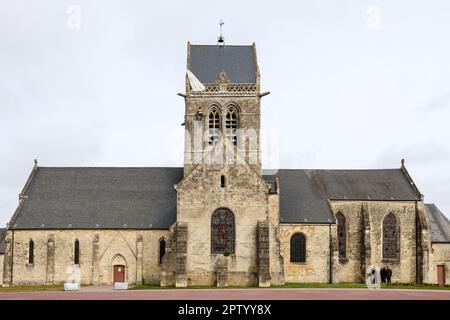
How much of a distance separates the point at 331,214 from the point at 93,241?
19.9 m

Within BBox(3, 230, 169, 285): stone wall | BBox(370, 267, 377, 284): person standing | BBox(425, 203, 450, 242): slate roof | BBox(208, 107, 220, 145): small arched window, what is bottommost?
BBox(370, 267, 377, 284): person standing

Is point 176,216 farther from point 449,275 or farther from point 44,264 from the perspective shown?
point 449,275

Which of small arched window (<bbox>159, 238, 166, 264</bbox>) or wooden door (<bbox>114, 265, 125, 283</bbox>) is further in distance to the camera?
small arched window (<bbox>159, 238, 166, 264</bbox>)

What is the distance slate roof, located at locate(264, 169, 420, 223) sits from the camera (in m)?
53.4

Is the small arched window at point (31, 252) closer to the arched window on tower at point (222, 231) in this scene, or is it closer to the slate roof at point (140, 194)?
the slate roof at point (140, 194)

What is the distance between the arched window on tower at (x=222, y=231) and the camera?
4734cm

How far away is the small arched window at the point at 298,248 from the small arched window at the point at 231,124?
938 centimetres

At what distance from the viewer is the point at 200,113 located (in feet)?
173

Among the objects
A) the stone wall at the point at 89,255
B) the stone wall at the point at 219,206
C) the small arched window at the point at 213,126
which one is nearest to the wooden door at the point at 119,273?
the stone wall at the point at 89,255

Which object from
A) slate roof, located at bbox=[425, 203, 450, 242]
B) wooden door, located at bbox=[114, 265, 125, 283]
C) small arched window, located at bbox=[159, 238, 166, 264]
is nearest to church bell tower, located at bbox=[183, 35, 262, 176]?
small arched window, located at bbox=[159, 238, 166, 264]

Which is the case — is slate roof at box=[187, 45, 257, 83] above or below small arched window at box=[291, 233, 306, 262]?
above

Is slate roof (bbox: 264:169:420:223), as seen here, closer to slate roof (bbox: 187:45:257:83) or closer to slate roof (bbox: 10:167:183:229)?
slate roof (bbox: 187:45:257:83)

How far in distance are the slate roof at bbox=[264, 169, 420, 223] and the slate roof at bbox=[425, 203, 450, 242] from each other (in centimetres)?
435
